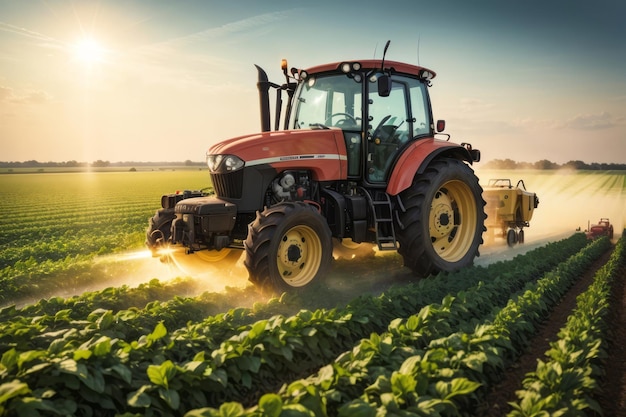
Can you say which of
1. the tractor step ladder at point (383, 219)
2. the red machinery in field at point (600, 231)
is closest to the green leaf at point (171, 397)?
the tractor step ladder at point (383, 219)

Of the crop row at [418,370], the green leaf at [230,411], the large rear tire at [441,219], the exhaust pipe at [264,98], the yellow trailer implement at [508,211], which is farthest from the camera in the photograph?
the yellow trailer implement at [508,211]

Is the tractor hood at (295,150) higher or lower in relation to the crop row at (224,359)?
higher

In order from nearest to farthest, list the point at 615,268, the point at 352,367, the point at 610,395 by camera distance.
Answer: the point at 352,367, the point at 610,395, the point at 615,268

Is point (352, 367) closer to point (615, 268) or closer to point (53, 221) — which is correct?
point (615, 268)

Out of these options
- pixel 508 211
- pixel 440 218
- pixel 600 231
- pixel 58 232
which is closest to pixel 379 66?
pixel 440 218

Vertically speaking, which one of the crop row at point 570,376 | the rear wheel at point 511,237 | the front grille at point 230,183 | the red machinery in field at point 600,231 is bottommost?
the red machinery in field at point 600,231

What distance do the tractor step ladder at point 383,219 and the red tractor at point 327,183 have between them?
0.02 m

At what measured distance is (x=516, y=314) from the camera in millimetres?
5207

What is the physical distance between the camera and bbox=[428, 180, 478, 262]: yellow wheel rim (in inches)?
309

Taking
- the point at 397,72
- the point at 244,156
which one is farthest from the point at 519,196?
the point at 244,156

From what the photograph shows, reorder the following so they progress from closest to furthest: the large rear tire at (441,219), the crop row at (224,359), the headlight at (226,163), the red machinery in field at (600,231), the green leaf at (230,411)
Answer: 1. the green leaf at (230,411)
2. the crop row at (224,359)
3. the headlight at (226,163)
4. the large rear tire at (441,219)
5. the red machinery in field at (600,231)

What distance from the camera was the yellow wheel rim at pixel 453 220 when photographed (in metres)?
7.84

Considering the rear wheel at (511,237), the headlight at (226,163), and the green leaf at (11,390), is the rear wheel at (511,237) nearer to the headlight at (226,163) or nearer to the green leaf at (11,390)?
the headlight at (226,163)

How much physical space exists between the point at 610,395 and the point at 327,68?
5.01 meters
